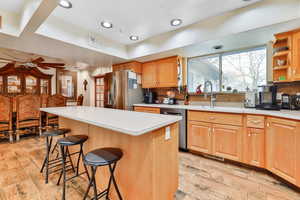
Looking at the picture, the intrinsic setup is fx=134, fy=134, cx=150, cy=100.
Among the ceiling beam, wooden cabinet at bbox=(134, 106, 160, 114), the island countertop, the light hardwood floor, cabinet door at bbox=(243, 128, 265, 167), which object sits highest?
the ceiling beam

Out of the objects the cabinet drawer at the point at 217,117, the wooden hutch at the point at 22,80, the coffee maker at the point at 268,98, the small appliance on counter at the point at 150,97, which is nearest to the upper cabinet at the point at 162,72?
the small appliance on counter at the point at 150,97

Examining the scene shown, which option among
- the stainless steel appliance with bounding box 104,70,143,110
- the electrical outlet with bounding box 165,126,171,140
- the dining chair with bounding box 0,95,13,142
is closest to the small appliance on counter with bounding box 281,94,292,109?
the electrical outlet with bounding box 165,126,171,140

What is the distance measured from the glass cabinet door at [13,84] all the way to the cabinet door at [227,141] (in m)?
7.13

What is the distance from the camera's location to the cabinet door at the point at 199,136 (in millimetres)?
2428

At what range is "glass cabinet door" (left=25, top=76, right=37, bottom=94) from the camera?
557 centimetres

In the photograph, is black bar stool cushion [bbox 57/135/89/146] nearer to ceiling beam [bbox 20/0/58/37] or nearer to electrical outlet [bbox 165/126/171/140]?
electrical outlet [bbox 165/126/171/140]

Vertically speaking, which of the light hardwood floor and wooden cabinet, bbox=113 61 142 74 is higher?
wooden cabinet, bbox=113 61 142 74

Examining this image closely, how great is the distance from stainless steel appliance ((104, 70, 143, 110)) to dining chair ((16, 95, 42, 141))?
2084 mm

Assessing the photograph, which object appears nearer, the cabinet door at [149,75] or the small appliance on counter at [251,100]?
the small appliance on counter at [251,100]

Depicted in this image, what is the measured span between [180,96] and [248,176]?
6.96ft

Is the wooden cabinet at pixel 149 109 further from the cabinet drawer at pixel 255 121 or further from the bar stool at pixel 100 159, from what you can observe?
the bar stool at pixel 100 159

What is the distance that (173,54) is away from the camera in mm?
3172

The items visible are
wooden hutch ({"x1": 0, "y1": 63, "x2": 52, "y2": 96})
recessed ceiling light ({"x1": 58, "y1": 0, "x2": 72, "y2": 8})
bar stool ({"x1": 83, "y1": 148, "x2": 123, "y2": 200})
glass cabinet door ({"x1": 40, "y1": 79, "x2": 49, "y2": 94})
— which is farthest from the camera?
glass cabinet door ({"x1": 40, "y1": 79, "x2": 49, "y2": 94})

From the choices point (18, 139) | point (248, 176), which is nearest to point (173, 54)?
point (248, 176)
